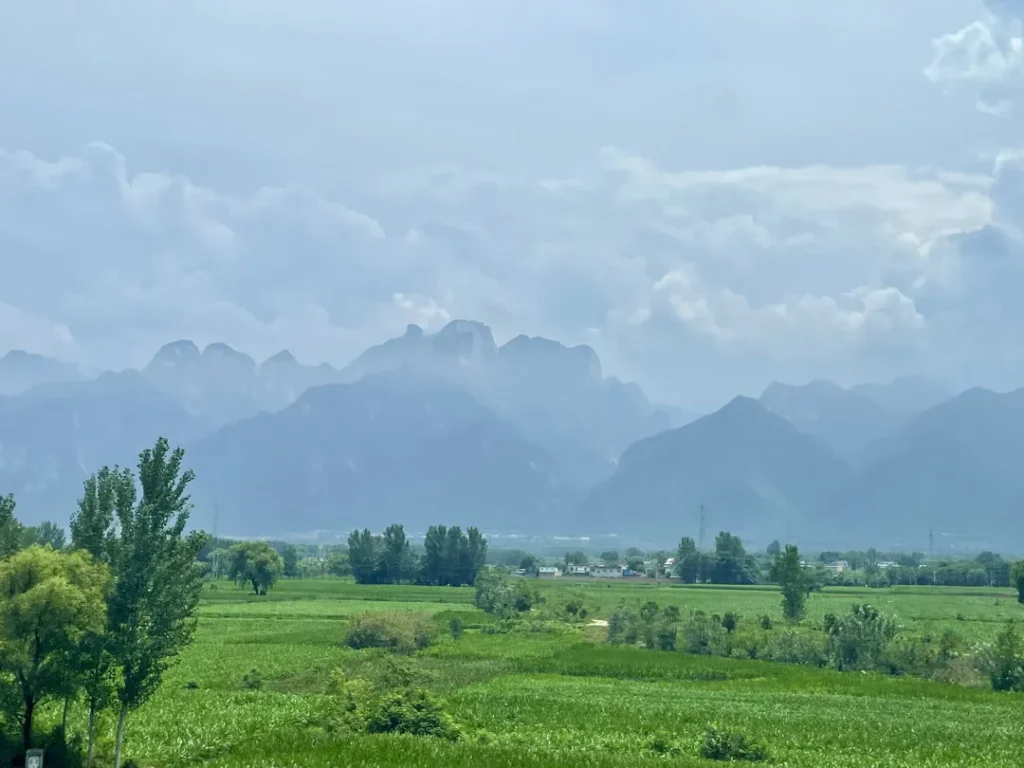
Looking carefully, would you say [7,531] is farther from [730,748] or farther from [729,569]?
[729,569]

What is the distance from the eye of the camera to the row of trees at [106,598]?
23.4 meters

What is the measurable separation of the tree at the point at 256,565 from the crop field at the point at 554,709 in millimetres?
35484

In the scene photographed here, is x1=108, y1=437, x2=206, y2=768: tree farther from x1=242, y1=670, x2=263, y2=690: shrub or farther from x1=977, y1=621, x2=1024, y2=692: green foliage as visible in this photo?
x1=977, y1=621, x2=1024, y2=692: green foliage

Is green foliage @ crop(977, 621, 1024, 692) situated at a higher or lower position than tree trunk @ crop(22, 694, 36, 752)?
lower

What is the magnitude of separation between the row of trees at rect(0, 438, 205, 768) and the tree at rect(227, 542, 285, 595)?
285ft

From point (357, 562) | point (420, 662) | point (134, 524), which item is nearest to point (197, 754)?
point (134, 524)

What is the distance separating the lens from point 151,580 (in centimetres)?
2536

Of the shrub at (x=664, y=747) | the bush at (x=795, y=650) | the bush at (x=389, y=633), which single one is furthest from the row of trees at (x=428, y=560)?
the shrub at (x=664, y=747)

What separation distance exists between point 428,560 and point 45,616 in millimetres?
119809

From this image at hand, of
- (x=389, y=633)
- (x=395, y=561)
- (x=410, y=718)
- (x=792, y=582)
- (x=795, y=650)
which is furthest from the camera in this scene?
(x=395, y=561)

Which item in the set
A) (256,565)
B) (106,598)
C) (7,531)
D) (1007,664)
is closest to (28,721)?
(106,598)

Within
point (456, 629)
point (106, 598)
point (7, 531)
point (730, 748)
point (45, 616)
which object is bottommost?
point (456, 629)

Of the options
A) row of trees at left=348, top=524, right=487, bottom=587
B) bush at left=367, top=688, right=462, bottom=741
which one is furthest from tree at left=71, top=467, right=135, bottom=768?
row of trees at left=348, top=524, right=487, bottom=587

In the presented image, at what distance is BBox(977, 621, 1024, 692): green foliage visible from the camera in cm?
5128
